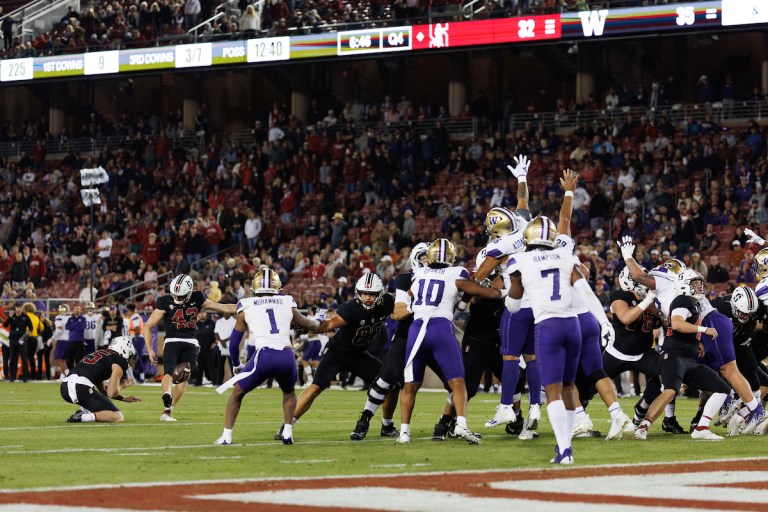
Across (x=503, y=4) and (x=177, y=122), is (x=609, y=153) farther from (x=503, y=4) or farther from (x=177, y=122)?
(x=177, y=122)

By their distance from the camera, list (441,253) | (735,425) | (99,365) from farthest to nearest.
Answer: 1. (99,365)
2. (735,425)
3. (441,253)

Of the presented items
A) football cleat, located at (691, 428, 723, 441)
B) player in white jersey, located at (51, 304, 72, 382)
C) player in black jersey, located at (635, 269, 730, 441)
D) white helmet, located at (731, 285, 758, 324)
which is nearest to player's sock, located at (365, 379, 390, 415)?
Answer: player in black jersey, located at (635, 269, 730, 441)

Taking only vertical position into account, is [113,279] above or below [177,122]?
below

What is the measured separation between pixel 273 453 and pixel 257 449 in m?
0.45

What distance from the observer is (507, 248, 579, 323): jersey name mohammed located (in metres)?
10.8

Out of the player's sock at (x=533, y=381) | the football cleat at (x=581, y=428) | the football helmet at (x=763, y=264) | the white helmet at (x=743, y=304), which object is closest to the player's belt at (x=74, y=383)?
the player's sock at (x=533, y=381)

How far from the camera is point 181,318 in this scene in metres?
17.1

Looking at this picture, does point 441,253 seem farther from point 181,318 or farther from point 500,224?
point 181,318

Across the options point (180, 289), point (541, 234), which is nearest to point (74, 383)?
point (180, 289)

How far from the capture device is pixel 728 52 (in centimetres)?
3575

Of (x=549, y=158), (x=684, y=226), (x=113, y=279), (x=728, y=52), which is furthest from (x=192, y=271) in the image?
(x=728, y=52)

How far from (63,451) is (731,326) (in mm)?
6757

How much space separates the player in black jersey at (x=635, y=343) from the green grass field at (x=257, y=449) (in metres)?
0.53

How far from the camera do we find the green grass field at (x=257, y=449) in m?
10.1
